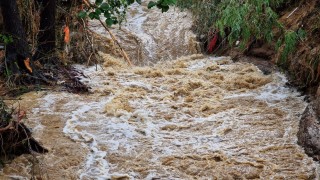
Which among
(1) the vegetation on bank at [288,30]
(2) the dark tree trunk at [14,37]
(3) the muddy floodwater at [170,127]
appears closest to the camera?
(3) the muddy floodwater at [170,127]

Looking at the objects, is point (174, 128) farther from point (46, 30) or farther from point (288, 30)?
point (46, 30)

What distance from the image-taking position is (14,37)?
686 cm

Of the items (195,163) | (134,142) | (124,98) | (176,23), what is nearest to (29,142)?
(134,142)

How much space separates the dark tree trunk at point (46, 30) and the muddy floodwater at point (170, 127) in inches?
36.3

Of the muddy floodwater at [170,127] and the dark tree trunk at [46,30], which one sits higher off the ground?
the dark tree trunk at [46,30]

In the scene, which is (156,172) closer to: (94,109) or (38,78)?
(94,109)

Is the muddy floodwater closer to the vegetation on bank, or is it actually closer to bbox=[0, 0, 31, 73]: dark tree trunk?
the vegetation on bank

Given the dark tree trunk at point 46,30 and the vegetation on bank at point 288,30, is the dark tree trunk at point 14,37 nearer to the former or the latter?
the dark tree trunk at point 46,30

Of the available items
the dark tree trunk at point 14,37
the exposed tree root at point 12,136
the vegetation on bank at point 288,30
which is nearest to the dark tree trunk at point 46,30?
the dark tree trunk at point 14,37

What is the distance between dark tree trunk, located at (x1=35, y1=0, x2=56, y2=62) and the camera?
7965 mm

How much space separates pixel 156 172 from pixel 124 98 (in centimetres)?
262

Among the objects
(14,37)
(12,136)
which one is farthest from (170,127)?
(14,37)

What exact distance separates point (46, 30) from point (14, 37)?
125 cm

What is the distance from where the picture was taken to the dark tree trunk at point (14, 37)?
6.75 metres
